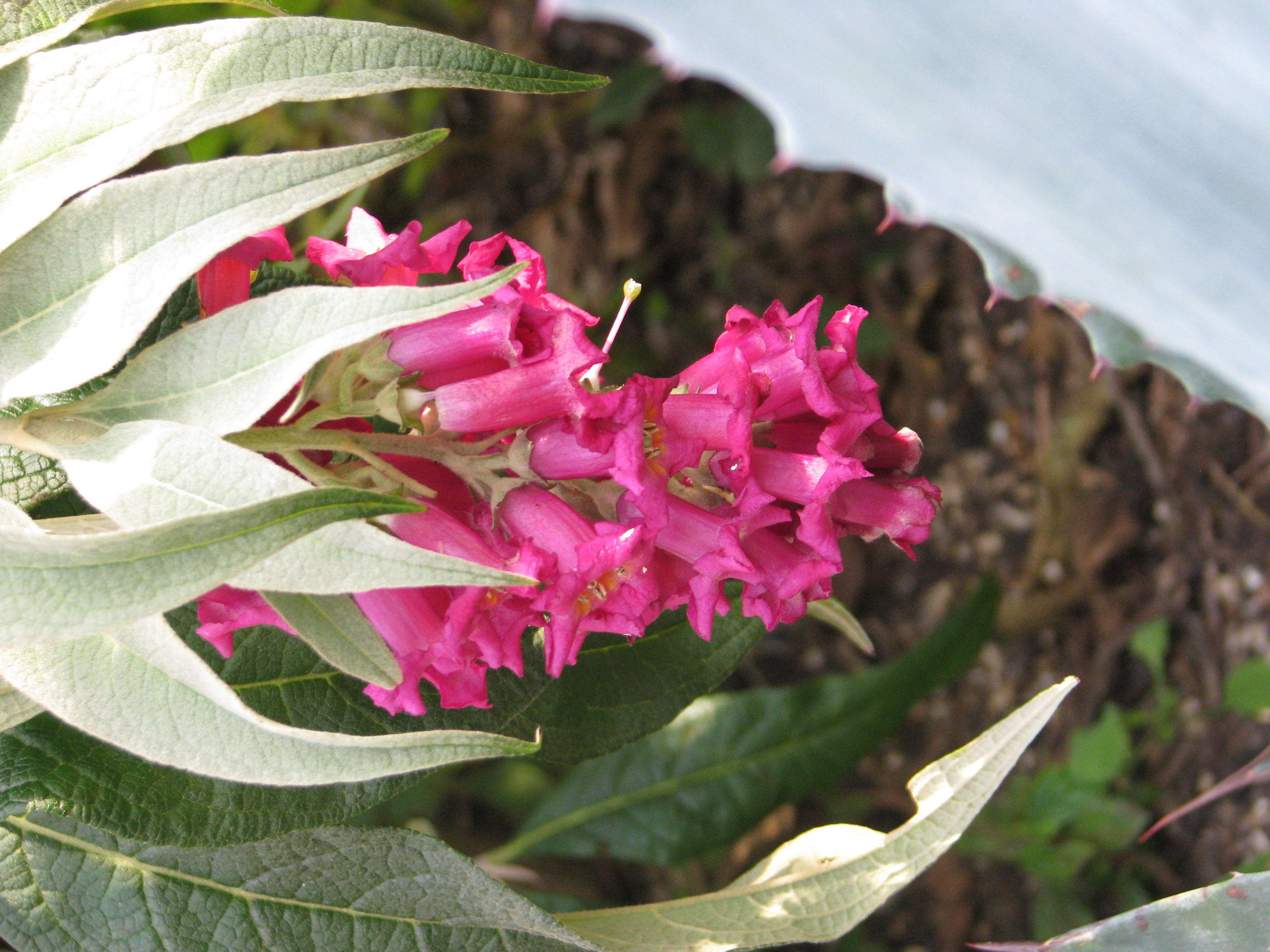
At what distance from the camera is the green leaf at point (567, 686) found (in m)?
0.87

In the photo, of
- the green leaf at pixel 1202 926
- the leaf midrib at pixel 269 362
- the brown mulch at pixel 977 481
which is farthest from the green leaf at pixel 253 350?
the brown mulch at pixel 977 481

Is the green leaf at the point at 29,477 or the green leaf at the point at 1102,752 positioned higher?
the green leaf at the point at 29,477

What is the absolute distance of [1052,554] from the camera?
1.91 m

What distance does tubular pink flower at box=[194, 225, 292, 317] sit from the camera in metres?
0.76

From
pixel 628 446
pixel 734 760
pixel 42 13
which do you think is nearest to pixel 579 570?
pixel 628 446

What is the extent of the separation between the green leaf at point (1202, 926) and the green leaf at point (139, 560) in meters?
0.58

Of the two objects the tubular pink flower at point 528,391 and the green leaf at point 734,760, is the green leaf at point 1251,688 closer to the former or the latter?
the green leaf at point 734,760

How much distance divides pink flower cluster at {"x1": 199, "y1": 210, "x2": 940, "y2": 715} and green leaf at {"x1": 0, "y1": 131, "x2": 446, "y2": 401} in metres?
0.10

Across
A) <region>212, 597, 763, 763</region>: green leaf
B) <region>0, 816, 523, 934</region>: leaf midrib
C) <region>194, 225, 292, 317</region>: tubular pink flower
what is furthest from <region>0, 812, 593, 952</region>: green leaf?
<region>194, 225, 292, 317</region>: tubular pink flower

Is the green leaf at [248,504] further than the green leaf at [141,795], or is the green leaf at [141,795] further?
the green leaf at [141,795]

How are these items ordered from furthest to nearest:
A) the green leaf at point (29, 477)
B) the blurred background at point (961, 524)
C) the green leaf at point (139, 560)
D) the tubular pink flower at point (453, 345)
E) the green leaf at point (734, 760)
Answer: the blurred background at point (961, 524)
the green leaf at point (734, 760)
the green leaf at point (29, 477)
the tubular pink flower at point (453, 345)
the green leaf at point (139, 560)

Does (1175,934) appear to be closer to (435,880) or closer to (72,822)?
(435,880)

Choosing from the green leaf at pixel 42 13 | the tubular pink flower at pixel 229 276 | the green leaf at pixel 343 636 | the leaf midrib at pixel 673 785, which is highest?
the green leaf at pixel 42 13

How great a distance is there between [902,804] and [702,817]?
543mm
